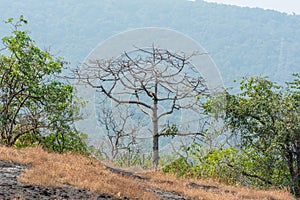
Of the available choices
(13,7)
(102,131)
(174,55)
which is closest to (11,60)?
(102,131)

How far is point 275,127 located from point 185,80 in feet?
14.5

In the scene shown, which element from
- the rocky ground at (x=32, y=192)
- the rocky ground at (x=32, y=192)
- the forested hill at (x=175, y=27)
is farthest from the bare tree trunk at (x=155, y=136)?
the forested hill at (x=175, y=27)

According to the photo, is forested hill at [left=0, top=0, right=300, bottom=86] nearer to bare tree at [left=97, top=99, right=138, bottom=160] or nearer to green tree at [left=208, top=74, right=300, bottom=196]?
green tree at [left=208, top=74, right=300, bottom=196]

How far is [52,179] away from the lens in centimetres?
825

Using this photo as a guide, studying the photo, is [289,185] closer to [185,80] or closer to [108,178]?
[185,80]

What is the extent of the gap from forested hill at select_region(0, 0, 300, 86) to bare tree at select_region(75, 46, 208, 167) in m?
102

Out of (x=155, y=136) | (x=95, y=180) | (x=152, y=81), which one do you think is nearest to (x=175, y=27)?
(x=155, y=136)

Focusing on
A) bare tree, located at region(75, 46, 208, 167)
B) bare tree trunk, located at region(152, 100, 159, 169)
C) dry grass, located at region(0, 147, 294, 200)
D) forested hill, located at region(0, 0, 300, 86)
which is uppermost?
forested hill, located at region(0, 0, 300, 86)

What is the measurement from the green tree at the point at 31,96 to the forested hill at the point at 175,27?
101 m

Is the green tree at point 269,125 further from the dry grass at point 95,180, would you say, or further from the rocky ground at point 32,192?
the rocky ground at point 32,192

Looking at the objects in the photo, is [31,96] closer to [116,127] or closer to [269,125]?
[116,127]

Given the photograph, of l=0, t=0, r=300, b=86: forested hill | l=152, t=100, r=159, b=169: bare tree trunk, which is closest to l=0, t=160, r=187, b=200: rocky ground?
l=152, t=100, r=159, b=169: bare tree trunk

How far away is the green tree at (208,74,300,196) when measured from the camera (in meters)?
17.2

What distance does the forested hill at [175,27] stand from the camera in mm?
135750
